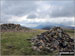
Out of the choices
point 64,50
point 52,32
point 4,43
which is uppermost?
point 52,32

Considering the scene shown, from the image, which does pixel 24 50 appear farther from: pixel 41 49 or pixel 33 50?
pixel 41 49

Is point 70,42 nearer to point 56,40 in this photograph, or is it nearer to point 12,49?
Answer: point 56,40

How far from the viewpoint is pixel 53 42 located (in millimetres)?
26062

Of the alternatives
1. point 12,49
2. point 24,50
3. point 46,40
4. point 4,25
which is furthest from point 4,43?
point 4,25

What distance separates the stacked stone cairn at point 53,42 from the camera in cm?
2405

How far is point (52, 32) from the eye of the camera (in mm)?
28562

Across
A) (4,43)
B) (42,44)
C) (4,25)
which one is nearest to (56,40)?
→ (42,44)

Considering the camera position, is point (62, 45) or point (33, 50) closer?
point (33, 50)

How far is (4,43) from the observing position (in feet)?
83.7

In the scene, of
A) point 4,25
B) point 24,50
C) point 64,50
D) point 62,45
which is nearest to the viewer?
point 24,50

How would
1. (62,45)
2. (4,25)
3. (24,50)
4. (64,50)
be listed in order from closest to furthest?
1. (24,50)
2. (64,50)
3. (62,45)
4. (4,25)

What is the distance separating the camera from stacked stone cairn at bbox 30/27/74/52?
24047 millimetres

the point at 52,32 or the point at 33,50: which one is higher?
the point at 52,32

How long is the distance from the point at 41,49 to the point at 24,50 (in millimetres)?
3501
